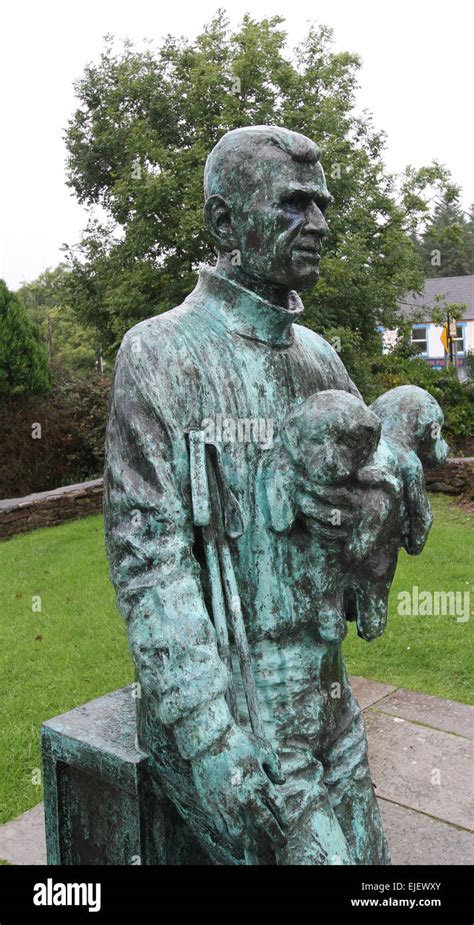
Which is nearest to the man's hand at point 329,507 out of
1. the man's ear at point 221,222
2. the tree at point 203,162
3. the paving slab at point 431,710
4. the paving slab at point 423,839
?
the man's ear at point 221,222

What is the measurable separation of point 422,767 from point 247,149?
3.21 m

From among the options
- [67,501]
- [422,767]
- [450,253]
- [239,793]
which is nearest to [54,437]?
[67,501]

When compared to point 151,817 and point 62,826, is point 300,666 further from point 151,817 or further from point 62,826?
point 62,826

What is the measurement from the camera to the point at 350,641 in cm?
645

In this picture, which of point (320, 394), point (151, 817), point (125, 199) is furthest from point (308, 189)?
point (125, 199)

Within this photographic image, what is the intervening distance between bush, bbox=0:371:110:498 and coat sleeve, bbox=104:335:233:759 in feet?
35.5

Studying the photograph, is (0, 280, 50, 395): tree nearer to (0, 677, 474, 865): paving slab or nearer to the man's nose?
(0, 677, 474, 865): paving slab

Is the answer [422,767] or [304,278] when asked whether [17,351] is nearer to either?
[422,767]

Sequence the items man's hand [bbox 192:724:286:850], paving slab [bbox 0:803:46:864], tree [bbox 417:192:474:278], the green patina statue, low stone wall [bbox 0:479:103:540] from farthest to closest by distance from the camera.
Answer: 1. tree [bbox 417:192:474:278]
2. low stone wall [bbox 0:479:103:540]
3. paving slab [bbox 0:803:46:864]
4. the green patina statue
5. man's hand [bbox 192:724:286:850]

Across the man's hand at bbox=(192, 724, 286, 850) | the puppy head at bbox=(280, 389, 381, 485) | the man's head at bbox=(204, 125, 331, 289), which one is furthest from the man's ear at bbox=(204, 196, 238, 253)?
the man's hand at bbox=(192, 724, 286, 850)

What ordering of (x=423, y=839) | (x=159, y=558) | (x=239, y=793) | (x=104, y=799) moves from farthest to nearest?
(x=423, y=839), (x=104, y=799), (x=159, y=558), (x=239, y=793)

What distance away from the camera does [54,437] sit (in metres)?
12.8

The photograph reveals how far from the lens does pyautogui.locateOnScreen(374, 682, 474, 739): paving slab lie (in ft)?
14.9

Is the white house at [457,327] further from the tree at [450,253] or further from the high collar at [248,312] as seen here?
the high collar at [248,312]
